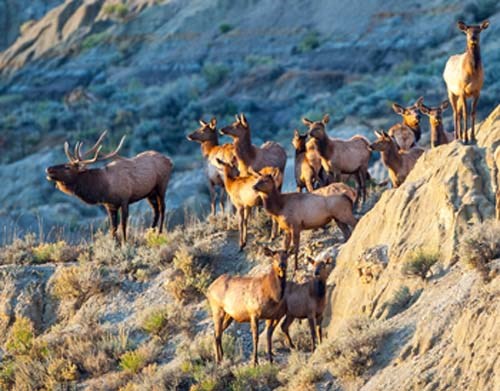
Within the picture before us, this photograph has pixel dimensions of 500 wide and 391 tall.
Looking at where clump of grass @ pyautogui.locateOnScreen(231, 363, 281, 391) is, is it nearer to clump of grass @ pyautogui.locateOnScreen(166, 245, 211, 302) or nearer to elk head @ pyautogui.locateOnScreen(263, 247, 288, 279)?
elk head @ pyautogui.locateOnScreen(263, 247, 288, 279)

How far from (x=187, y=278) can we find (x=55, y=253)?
3913mm

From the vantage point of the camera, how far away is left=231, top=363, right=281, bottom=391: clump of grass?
1803 cm

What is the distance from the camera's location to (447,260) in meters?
17.8

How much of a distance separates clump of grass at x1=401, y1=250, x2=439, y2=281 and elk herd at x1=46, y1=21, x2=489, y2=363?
1.42 m

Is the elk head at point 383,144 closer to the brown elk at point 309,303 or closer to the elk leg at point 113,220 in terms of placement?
the brown elk at point 309,303

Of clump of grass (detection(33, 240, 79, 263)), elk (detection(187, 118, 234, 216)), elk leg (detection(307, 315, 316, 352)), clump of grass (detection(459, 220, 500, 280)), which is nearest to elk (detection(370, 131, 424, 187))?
elk (detection(187, 118, 234, 216))

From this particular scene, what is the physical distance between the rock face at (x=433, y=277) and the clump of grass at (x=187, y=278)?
2.77 m

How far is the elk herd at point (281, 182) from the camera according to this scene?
61.9 feet

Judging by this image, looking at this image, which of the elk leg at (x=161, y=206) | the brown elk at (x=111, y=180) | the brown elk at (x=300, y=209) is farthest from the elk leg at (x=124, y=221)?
the brown elk at (x=300, y=209)

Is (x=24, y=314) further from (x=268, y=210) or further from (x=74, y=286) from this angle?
(x=268, y=210)

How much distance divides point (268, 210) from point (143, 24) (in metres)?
58.5

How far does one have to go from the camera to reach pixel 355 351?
16.8 metres

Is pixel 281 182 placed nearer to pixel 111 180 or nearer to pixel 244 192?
pixel 244 192

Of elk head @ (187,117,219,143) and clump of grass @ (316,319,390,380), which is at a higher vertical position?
clump of grass @ (316,319,390,380)
